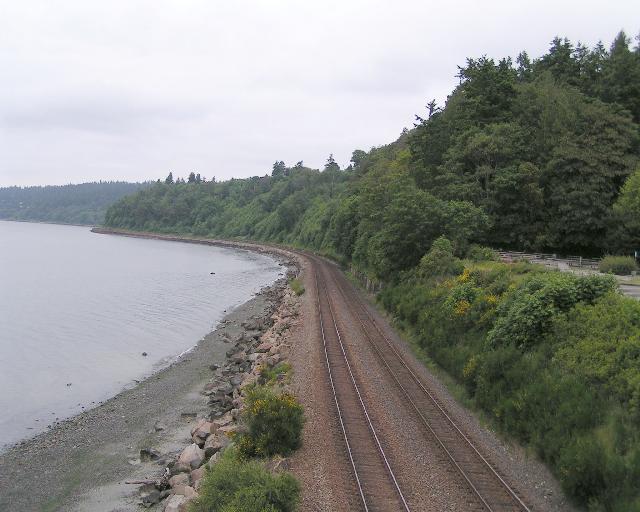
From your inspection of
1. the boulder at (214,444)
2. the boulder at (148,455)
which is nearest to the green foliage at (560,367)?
the boulder at (214,444)

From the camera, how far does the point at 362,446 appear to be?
625 inches

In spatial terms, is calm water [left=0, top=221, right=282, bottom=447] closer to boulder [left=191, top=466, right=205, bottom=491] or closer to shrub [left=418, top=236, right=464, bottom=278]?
boulder [left=191, top=466, right=205, bottom=491]

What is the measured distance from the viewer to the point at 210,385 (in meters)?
29.0

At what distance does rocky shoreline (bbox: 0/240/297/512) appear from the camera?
59.1ft

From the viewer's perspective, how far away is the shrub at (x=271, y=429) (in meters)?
15.3

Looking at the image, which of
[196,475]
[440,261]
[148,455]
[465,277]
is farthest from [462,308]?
[148,455]

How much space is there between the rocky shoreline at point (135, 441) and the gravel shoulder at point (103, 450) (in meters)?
0.04

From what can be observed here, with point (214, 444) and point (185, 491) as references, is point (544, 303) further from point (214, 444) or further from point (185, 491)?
point (185, 491)

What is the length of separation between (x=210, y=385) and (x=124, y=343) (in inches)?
613

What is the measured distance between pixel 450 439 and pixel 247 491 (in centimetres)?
732

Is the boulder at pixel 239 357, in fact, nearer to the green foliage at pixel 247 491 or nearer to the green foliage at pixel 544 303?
the green foliage at pixel 544 303

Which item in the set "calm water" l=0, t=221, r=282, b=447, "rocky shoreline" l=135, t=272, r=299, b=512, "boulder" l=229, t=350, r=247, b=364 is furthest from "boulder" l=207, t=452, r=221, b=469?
"boulder" l=229, t=350, r=247, b=364

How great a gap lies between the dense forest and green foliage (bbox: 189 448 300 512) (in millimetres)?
6568

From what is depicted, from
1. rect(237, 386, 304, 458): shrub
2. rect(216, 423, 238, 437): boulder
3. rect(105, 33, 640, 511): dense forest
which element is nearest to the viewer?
rect(105, 33, 640, 511): dense forest
